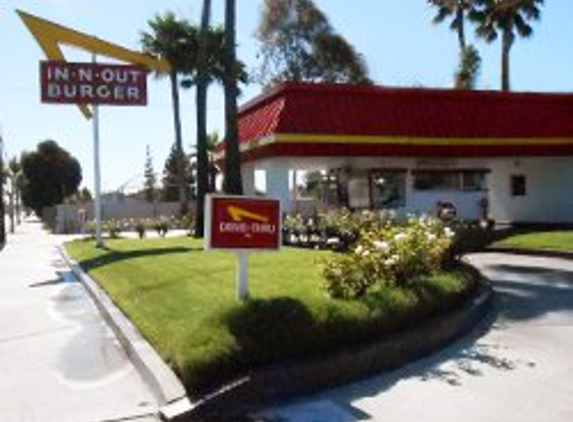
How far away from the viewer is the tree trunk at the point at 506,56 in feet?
165

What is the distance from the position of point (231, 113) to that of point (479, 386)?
68.3 ft

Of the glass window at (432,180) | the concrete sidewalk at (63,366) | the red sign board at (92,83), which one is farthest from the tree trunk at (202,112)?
the concrete sidewalk at (63,366)

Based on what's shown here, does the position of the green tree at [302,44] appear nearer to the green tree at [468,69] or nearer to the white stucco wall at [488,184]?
the green tree at [468,69]

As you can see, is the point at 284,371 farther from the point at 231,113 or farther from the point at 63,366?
the point at 231,113

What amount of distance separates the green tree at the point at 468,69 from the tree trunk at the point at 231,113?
89.3 ft

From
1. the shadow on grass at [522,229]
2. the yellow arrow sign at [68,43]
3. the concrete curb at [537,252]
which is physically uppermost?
the yellow arrow sign at [68,43]

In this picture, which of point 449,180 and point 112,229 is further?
point 112,229

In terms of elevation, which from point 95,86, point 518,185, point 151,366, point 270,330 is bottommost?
point 151,366

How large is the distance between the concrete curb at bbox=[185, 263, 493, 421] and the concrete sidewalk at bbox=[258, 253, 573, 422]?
150 mm

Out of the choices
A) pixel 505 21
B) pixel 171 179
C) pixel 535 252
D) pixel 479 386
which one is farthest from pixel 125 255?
pixel 171 179

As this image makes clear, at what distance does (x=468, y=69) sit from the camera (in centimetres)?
5425

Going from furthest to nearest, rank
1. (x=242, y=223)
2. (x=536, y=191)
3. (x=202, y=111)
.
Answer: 1. (x=202, y=111)
2. (x=536, y=191)
3. (x=242, y=223)

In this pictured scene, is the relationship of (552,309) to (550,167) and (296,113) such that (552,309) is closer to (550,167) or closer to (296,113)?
(296,113)

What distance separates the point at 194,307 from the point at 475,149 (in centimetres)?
1774
